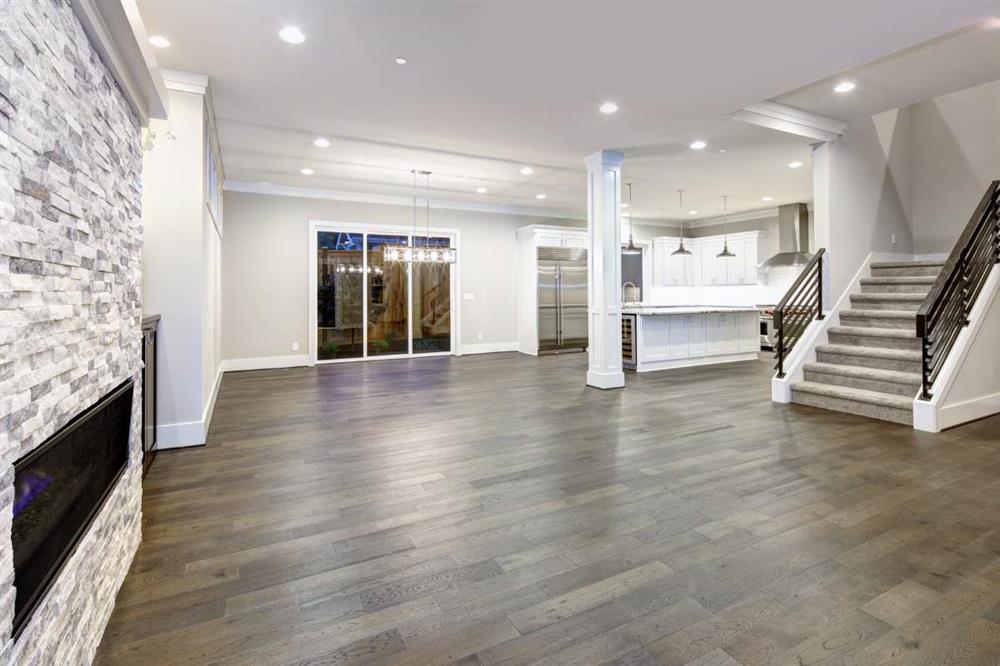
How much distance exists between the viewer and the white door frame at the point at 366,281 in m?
8.28

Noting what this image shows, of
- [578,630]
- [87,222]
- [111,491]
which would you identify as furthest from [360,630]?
[87,222]

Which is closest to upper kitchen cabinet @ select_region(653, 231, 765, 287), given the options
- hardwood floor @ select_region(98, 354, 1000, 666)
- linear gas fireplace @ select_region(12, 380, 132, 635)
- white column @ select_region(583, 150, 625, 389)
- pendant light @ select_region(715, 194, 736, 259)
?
pendant light @ select_region(715, 194, 736, 259)

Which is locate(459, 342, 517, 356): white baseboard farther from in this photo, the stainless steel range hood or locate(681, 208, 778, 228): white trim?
locate(681, 208, 778, 228): white trim

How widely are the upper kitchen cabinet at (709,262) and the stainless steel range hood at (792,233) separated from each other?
80 centimetres

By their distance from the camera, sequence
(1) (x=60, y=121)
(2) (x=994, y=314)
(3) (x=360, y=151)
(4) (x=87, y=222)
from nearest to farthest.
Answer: (1) (x=60, y=121) → (4) (x=87, y=222) → (2) (x=994, y=314) → (3) (x=360, y=151)

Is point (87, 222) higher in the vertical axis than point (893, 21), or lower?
lower

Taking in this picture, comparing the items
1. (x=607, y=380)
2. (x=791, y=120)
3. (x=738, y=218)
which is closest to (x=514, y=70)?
(x=791, y=120)

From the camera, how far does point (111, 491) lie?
6.06ft

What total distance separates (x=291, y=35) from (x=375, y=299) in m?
5.84

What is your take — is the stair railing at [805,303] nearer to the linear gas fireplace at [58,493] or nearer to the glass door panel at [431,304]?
the glass door panel at [431,304]

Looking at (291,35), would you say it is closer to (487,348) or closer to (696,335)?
(696,335)

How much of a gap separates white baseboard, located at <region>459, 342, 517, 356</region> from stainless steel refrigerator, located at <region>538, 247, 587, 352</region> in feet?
2.65

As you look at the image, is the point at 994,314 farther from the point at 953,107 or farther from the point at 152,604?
the point at 152,604

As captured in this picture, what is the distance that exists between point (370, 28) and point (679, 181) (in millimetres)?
5715
